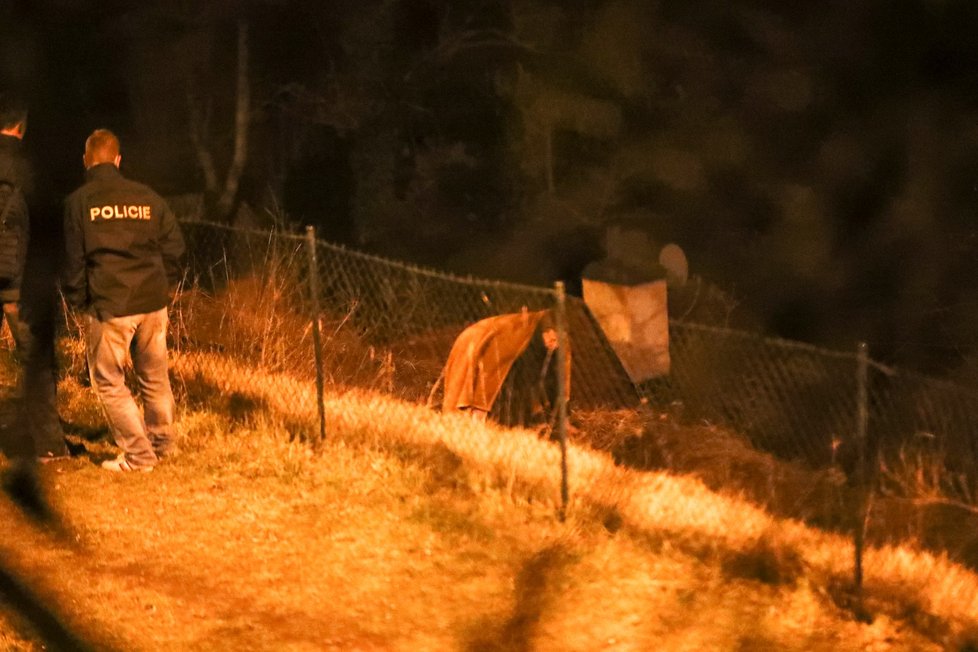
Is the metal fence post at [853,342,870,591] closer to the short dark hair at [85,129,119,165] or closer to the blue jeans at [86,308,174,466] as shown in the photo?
the blue jeans at [86,308,174,466]

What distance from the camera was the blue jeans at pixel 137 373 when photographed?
5.70 m

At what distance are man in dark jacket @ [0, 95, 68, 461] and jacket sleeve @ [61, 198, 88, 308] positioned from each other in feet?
Answer: 1.45

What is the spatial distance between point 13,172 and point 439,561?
286cm

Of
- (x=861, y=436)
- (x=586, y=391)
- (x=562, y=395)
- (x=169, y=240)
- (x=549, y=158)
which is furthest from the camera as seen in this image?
(x=549, y=158)

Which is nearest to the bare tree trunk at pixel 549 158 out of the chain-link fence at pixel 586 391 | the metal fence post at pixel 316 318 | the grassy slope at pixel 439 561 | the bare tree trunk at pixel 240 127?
the bare tree trunk at pixel 240 127

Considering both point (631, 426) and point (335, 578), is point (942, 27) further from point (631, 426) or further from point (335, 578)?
point (335, 578)

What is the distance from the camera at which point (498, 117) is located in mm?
22641

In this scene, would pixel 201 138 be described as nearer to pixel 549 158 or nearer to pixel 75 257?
pixel 549 158

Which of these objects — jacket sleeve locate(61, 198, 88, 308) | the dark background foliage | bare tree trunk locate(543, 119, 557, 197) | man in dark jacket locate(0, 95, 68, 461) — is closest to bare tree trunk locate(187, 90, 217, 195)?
the dark background foliage

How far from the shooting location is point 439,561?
5031 mm

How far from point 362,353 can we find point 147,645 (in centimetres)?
550

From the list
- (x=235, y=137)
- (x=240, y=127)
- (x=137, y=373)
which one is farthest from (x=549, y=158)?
(x=137, y=373)

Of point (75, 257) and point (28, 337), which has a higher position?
point (75, 257)

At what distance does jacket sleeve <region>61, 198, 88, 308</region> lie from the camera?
218 inches
